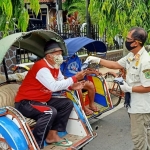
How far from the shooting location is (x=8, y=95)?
461cm

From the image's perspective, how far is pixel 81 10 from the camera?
2064cm

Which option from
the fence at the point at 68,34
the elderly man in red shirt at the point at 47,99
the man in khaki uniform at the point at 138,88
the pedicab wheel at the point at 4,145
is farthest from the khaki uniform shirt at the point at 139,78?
the fence at the point at 68,34

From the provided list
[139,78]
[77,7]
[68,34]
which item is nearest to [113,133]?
[139,78]

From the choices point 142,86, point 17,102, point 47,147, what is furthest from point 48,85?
point 142,86

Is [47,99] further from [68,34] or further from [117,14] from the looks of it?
[68,34]

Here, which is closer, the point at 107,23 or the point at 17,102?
the point at 17,102

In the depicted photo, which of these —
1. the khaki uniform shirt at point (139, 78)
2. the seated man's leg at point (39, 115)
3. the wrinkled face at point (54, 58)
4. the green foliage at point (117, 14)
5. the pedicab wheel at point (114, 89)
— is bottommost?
the pedicab wheel at point (114, 89)

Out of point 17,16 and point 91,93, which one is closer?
point 17,16

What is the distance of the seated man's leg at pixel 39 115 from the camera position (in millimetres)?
3830

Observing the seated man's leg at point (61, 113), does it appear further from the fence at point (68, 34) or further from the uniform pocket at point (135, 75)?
the fence at point (68, 34)

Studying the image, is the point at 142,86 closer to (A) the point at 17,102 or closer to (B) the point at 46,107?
(B) the point at 46,107

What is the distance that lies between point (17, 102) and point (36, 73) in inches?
18.9

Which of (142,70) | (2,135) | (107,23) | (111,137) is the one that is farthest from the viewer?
(107,23)

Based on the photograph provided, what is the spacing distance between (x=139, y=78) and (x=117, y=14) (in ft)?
14.1
